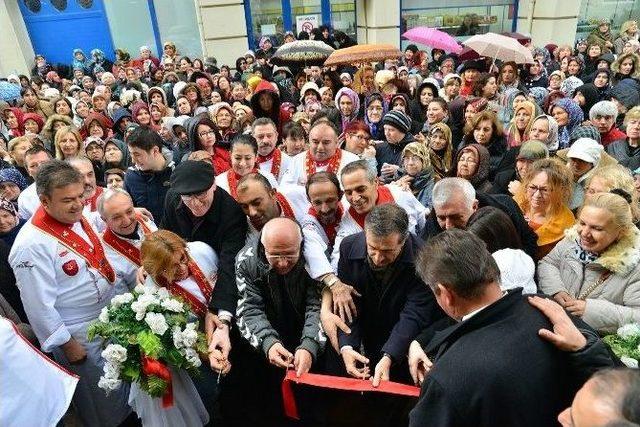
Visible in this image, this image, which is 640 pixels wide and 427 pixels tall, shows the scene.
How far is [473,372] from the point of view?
1606 mm

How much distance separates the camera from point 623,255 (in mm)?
2635

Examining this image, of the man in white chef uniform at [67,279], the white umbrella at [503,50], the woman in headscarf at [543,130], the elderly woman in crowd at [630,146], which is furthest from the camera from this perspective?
the white umbrella at [503,50]

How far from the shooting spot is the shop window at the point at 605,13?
14.1m

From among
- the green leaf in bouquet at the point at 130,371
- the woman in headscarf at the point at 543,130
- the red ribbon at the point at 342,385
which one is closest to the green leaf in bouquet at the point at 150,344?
the green leaf in bouquet at the point at 130,371

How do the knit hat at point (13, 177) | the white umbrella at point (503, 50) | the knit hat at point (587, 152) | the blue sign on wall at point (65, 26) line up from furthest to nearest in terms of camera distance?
1. the blue sign on wall at point (65, 26)
2. the white umbrella at point (503, 50)
3. the knit hat at point (13, 177)
4. the knit hat at point (587, 152)

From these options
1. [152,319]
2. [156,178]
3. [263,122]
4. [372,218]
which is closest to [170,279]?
[152,319]

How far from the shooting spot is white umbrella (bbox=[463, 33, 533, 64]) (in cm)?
755

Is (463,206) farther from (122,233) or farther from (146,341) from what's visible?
(122,233)

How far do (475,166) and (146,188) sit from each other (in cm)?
340

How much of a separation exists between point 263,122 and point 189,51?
10.4m

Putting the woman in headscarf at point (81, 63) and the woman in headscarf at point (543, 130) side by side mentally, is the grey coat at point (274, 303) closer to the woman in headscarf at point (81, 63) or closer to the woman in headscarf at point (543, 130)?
the woman in headscarf at point (543, 130)

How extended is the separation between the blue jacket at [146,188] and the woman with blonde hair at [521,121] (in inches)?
161

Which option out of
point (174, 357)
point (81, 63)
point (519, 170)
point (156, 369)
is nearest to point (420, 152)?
point (519, 170)

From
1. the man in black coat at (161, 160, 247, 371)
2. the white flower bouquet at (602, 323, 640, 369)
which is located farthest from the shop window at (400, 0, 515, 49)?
the white flower bouquet at (602, 323, 640, 369)
